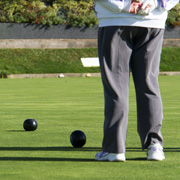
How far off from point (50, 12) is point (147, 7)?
35.6 metres

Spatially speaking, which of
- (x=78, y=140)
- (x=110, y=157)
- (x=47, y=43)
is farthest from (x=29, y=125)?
(x=47, y=43)

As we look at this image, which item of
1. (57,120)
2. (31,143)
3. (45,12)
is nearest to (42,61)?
(45,12)

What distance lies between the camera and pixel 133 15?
458 cm

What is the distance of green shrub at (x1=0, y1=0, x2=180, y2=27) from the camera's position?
39.2m

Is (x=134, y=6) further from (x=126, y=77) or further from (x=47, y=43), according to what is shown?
(x=47, y=43)

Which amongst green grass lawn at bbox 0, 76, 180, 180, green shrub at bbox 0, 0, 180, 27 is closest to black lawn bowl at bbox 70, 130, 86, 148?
green grass lawn at bbox 0, 76, 180, 180

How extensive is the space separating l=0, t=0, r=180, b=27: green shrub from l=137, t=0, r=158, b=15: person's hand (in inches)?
1371

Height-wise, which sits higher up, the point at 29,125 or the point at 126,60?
the point at 126,60

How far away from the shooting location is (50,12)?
39.8 m

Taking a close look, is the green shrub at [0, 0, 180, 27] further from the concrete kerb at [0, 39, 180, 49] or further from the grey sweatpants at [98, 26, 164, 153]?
the grey sweatpants at [98, 26, 164, 153]

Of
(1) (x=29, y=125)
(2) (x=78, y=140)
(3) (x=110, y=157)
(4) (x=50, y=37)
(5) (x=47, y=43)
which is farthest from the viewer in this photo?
(4) (x=50, y=37)

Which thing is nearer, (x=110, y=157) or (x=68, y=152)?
(x=110, y=157)

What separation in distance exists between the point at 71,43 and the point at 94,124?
98.9ft

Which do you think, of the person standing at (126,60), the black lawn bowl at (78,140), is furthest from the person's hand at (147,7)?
the black lawn bowl at (78,140)
